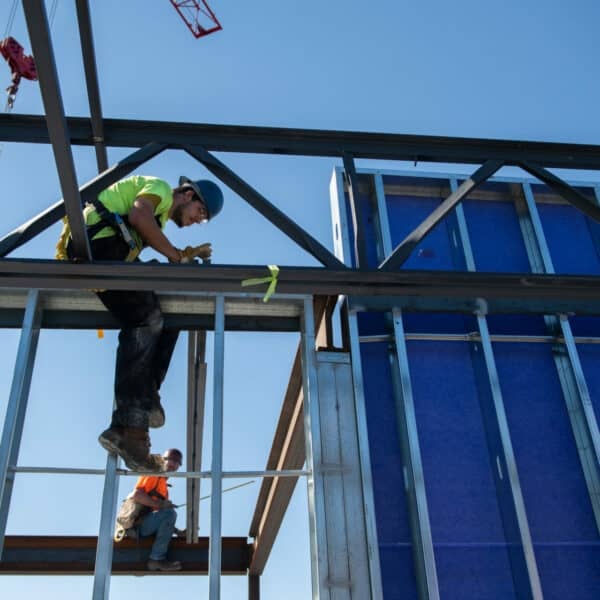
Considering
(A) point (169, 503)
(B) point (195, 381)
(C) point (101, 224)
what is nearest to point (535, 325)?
(B) point (195, 381)

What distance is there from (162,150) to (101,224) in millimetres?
729

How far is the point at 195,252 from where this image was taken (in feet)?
20.0

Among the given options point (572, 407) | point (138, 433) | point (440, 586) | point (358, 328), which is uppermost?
point (358, 328)

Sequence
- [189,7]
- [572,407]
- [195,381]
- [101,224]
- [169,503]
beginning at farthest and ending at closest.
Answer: [189,7] → [169,503] → [195,381] → [572,407] → [101,224]

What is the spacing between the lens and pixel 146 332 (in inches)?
242

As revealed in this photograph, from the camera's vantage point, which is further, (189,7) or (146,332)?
(189,7)

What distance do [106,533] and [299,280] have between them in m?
2.21

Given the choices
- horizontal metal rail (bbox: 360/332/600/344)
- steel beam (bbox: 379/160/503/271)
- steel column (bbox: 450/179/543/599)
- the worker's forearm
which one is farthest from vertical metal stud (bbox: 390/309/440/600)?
the worker's forearm

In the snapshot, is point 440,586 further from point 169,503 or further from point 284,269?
point 169,503

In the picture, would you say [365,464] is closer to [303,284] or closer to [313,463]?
[313,463]

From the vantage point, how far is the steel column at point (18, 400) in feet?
17.8

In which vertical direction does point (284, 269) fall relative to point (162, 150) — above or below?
below

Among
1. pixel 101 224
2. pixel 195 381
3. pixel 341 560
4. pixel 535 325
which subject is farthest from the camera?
pixel 195 381

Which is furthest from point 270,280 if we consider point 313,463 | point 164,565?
point 164,565
